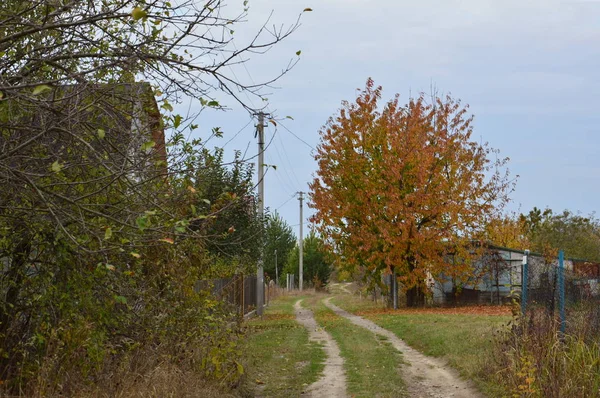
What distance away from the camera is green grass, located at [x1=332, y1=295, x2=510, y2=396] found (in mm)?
11992

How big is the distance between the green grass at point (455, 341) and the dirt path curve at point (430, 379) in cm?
18

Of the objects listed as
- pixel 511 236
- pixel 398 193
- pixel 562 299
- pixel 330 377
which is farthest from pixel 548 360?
pixel 511 236

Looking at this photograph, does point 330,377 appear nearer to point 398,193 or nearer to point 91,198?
point 91,198

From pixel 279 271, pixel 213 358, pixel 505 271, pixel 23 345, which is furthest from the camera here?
pixel 279 271

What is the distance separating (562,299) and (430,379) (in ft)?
10.1

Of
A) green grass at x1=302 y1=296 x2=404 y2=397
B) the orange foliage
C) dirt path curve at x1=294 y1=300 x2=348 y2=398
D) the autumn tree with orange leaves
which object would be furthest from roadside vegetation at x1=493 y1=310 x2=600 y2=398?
the orange foliage

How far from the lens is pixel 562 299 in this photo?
1074cm

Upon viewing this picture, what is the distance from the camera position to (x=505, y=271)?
115ft

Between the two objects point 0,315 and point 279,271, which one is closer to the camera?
point 0,315

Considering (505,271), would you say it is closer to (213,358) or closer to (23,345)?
(213,358)

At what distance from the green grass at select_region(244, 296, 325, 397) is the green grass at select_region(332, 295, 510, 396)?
2.58 meters

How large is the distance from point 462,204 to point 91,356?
89.3ft

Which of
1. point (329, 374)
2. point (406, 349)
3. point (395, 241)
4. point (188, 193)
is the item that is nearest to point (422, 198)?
point (395, 241)

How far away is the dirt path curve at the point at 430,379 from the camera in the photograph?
11.3 meters
